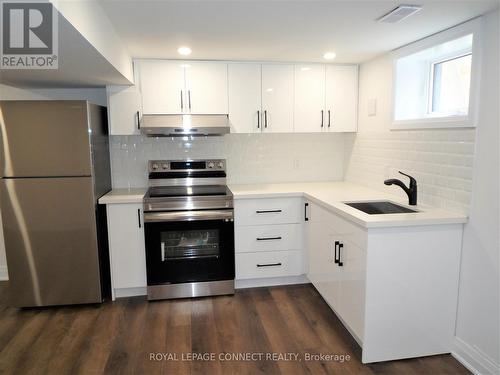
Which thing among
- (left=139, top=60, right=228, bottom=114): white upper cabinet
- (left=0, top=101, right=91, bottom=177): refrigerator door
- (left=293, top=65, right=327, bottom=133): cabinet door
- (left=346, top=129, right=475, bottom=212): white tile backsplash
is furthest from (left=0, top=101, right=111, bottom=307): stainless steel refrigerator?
(left=346, top=129, right=475, bottom=212): white tile backsplash

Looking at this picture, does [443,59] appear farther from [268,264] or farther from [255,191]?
[268,264]

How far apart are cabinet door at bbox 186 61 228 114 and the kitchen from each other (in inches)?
0.7

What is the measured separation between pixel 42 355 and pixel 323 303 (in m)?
2.13

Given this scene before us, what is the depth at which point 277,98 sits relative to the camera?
3449 mm

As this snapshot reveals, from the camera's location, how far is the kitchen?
7.00 feet

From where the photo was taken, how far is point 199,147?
365 centimetres

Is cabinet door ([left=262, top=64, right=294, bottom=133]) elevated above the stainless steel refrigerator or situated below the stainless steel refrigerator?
above

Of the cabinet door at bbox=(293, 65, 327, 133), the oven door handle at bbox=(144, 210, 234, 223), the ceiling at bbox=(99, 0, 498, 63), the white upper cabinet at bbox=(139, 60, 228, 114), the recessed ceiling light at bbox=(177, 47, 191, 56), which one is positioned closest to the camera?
the ceiling at bbox=(99, 0, 498, 63)

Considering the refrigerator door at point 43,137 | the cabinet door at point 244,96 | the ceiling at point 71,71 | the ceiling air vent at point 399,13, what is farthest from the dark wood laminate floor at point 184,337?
the ceiling air vent at point 399,13

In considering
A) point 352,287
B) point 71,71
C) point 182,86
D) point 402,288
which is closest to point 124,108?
point 182,86

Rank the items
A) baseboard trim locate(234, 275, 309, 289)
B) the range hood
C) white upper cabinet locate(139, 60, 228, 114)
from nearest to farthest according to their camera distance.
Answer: the range hood, white upper cabinet locate(139, 60, 228, 114), baseboard trim locate(234, 275, 309, 289)

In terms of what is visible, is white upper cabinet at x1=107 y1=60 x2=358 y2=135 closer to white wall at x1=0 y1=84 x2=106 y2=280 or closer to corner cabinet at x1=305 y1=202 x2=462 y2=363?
white wall at x1=0 y1=84 x2=106 y2=280

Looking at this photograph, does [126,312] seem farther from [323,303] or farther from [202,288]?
[323,303]

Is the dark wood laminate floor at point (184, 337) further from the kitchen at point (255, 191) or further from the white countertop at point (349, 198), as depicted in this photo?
the white countertop at point (349, 198)
